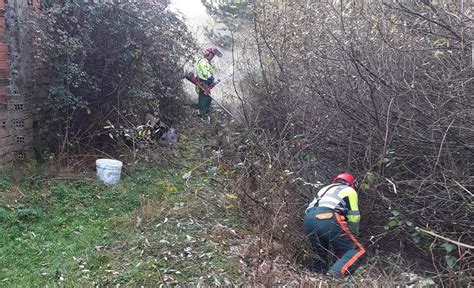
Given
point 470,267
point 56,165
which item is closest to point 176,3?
point 56,165

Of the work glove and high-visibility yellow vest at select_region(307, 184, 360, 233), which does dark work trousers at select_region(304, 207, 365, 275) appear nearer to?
high-visibility yellow vest at select_region(307, 184, 360, 233)

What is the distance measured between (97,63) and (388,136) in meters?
4.76

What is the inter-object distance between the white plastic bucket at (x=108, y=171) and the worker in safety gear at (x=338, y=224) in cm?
307

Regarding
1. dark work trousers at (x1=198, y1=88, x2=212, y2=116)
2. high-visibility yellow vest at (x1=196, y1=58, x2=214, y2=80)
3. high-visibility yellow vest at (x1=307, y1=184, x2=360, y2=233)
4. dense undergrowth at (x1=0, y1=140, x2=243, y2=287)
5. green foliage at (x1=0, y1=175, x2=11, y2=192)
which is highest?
high-visibility yellow vest at (x1=307, y1=184, x2=360, y2=233)

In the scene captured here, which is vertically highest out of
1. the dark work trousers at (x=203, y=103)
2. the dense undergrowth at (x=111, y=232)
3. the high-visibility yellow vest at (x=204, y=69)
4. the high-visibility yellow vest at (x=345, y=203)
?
the high-visibility yellow vest at (x=345, y=203)

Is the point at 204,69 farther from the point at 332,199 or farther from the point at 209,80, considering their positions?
the point at 332,199

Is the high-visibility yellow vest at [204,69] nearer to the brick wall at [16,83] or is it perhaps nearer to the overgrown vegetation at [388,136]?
the overgrown vegetation at [388,136]

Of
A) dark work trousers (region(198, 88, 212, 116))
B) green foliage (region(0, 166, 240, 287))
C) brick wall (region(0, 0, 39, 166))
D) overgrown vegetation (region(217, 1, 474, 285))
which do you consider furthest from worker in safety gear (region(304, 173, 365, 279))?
dark work trousers (region(198, 88, 212, 116))

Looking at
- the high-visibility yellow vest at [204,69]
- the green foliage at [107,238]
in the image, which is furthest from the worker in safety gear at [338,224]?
the high-visibility yellow vest at [204,69]

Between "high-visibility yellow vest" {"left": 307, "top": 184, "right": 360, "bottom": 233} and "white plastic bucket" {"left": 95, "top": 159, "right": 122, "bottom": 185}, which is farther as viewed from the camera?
"white plastic bucket" {"left": 95, "top": 159, "right": 122, "bottom": 185}

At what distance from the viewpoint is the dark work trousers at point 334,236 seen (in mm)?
5480

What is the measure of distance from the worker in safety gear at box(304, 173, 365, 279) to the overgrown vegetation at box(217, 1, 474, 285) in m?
0.22

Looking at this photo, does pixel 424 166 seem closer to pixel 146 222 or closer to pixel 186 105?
pixel 146 222

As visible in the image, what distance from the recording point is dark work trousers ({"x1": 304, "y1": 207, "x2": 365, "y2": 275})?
5.48 metres
